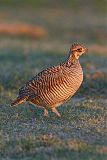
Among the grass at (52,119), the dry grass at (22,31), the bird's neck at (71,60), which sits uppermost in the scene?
the dry grass at (22,31)

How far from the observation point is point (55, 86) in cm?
1101

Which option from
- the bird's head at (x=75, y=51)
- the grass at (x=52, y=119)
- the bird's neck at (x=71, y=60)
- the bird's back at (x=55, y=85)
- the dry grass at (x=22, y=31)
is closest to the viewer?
the grass at (x=52, y=119)

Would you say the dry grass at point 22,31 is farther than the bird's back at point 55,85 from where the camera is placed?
Yes

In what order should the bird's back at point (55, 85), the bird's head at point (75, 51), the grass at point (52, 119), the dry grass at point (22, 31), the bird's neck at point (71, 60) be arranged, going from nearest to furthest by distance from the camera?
1. the grass at point (52, 119)
2. the bird's back at point (55, 85)
3. the bird's neck at point (71, 60)
4. the bird's head at point (75, 51)
5. the dry grass at point (22, 31)

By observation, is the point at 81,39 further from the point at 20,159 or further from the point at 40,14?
the point at 20,159

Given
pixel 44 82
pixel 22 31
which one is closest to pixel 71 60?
pixel 44 82

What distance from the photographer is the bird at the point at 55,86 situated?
11.0 m

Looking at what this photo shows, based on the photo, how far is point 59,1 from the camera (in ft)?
180

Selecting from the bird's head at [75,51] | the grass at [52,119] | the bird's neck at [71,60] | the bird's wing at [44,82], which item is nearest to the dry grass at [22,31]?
the grass at [52,119]

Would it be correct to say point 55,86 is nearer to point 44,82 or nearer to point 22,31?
point 44,82

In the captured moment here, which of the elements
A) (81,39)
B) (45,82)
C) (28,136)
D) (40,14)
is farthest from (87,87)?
(40,14)

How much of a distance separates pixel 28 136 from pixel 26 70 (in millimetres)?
8048

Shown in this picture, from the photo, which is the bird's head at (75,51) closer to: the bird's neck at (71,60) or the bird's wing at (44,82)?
the bird's neck at (71,60)

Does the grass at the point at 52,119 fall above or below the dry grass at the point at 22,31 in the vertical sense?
below
